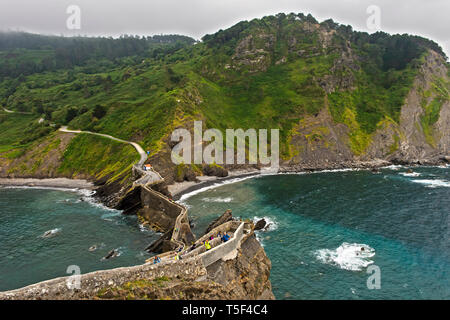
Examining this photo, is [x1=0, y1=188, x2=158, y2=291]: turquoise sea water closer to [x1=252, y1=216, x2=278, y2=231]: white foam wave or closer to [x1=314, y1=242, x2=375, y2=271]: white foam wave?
[x1=252, y1=216, x2=278, y2=231]: white foam wave

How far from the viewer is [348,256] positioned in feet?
155

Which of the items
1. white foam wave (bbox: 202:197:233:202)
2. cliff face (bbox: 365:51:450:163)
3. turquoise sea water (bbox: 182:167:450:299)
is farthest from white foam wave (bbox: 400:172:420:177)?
white foam wave (bbox: 202:197:233:202)

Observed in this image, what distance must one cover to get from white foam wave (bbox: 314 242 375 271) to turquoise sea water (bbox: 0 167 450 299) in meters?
0.16

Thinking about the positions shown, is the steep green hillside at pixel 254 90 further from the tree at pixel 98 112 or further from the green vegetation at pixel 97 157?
the green vegetation at pixel 97 157

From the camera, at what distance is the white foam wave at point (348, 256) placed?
44656mm

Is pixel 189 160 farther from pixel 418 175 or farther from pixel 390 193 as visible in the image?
pixel 418 175

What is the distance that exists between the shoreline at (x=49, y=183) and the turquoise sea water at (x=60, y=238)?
37.9 feet

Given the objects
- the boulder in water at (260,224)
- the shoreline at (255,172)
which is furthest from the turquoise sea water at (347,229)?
the shoreline at (255,172)

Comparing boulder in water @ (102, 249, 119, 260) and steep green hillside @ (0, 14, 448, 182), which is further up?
steep green hillside @ (0, 14, 448, 182)

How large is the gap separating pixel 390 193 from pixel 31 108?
16342 centimetres

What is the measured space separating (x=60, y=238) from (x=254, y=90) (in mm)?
121237

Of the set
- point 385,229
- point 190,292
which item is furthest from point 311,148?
point 190,292

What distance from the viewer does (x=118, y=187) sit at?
76500 millimetres

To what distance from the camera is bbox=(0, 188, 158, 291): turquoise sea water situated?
43.2m
